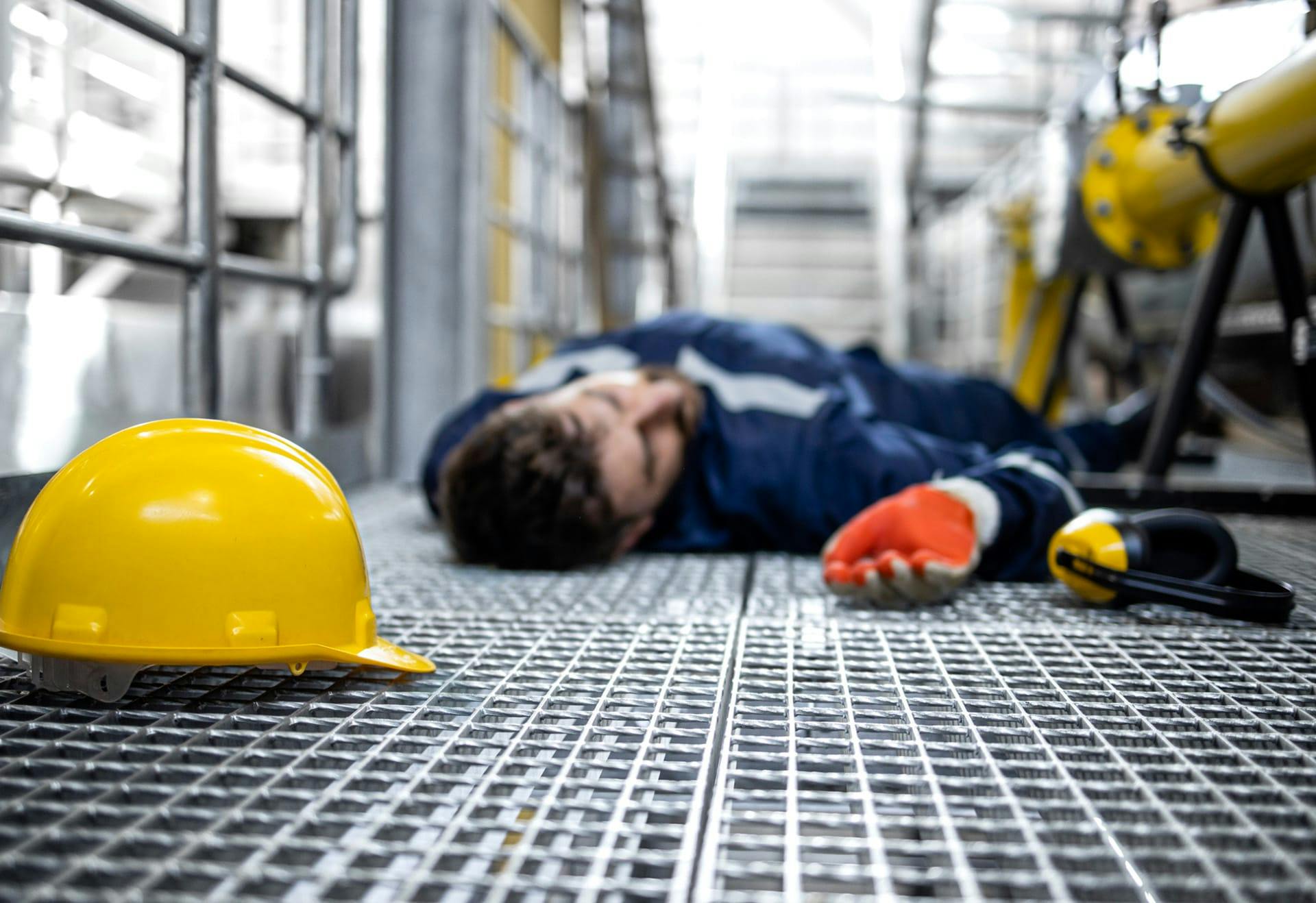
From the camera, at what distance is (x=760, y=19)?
11.0 m

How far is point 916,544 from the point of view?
1.67 metres

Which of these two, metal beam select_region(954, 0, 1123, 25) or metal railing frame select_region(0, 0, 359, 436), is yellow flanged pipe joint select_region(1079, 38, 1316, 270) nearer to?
metal beam select_region(954, 0, 1123, 25)

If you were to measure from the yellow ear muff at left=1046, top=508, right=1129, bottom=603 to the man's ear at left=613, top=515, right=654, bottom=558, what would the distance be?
85cm

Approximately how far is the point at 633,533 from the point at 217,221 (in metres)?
1.12

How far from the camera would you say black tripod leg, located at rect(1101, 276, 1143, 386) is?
148 inches

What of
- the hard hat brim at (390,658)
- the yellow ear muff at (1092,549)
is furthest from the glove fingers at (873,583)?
the hard hat brim at (390,658)

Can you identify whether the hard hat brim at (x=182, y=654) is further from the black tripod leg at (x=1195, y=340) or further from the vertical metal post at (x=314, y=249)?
the black tripod leg at (x=1195, y=340)

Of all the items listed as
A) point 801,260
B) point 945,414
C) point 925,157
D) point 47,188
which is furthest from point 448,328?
point 925,157

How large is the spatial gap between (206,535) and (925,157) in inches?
330

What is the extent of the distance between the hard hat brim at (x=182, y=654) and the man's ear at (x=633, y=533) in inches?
39.4

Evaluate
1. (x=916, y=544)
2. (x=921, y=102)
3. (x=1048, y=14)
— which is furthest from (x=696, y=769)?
(x=1048, y=14)

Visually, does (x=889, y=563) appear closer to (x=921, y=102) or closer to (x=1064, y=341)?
(x=1064, y=341)

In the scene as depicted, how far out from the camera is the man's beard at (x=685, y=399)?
2.31m

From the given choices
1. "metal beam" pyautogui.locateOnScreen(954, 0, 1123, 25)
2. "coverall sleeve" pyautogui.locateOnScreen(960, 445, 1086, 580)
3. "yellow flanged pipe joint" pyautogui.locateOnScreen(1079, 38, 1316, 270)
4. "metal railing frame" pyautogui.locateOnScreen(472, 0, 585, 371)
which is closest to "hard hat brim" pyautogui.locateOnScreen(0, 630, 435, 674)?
"coverall sleeve" pyautogui.locateOnScreen(960, 445, 1086, 580)
